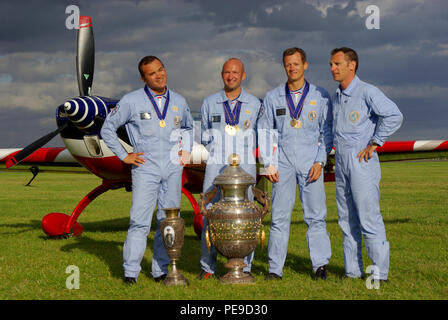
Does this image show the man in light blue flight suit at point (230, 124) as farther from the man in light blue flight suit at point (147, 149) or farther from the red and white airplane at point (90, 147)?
the red and white airplane at point (90, 147)

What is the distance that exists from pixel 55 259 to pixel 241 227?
3573mm

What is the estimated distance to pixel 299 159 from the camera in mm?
4914

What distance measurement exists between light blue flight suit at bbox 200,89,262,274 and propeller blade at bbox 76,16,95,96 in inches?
189

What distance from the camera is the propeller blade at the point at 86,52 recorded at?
30.1 feet

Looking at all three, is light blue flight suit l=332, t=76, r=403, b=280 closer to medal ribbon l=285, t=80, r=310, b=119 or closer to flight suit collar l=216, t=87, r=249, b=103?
medal ribbon l=285, t=80, r=310, b=119

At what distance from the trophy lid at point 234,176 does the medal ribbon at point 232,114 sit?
0.37 m

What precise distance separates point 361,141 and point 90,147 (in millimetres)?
4997

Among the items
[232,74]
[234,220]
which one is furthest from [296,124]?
[234,220]

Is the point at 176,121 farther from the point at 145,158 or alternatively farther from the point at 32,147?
the point at 32,147
